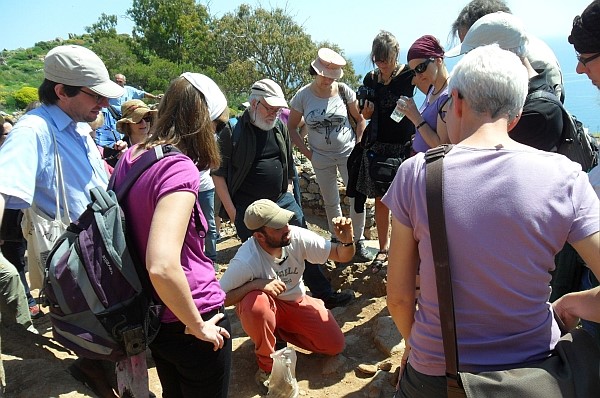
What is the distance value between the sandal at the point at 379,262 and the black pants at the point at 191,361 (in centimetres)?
288

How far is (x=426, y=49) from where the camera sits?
3.59m

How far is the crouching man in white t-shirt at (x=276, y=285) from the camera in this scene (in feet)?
11.7

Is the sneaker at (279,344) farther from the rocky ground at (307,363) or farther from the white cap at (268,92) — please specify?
the white cap at (268,92)

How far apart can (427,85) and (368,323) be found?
6.65 ft

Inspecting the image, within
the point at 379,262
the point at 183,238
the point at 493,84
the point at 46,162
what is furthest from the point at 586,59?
the point at 379,262

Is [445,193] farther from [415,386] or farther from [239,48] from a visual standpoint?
[239,48]

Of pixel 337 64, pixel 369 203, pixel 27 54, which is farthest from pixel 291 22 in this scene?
pixel 27 54

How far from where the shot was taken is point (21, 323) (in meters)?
3.64

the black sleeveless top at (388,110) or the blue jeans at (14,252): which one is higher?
the black sleeveless top at (388,110)

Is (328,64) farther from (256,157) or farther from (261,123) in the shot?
(256,157)

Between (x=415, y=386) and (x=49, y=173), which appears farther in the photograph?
(x=49, y=173)

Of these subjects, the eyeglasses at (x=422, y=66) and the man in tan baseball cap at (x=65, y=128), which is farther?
the eyeglasses at (x=422, y=66)

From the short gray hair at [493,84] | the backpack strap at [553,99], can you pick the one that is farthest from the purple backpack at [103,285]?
the backpack strap at [553,99]

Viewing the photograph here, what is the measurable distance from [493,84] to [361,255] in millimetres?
3854
